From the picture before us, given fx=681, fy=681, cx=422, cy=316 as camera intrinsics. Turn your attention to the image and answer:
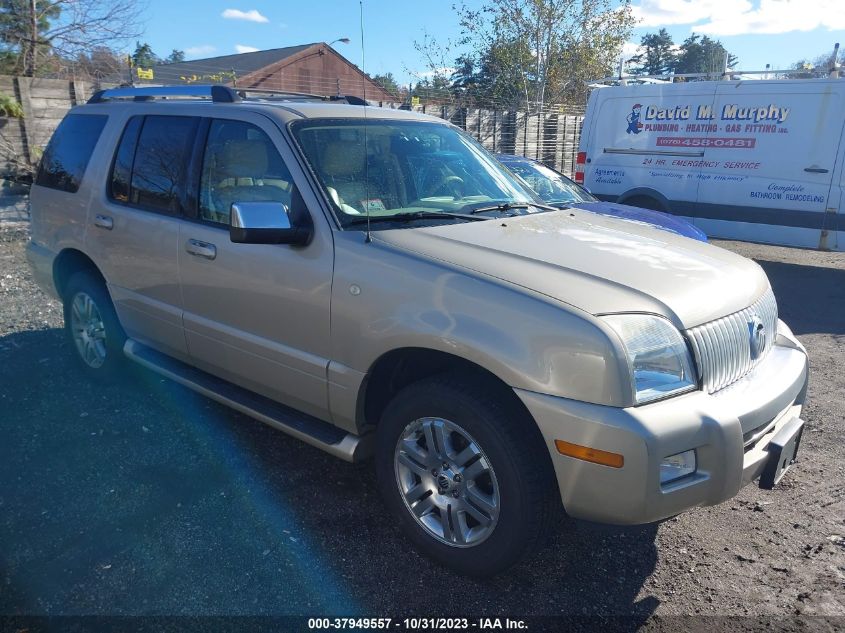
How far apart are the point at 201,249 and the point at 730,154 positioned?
8.25 meters

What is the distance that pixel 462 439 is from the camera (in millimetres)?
2883

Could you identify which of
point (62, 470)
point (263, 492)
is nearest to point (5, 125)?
point (62, 470)

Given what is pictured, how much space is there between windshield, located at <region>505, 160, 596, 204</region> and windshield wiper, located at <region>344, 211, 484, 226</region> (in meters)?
4.56

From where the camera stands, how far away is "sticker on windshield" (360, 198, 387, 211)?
3355 mm

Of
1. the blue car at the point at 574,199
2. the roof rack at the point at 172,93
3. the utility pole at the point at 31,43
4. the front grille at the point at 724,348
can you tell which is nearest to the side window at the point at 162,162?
the roof rack at the point at 172,93

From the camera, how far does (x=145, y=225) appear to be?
4.10 meters

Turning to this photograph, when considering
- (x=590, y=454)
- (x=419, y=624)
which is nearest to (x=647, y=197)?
(x=590, y=454)

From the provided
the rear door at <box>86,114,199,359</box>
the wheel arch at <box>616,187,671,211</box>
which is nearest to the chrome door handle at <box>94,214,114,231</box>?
the rear door at <box>86,114,199,359</box>

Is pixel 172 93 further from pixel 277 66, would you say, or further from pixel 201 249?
pixel 277 66

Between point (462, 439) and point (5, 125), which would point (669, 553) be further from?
point (5, 125)

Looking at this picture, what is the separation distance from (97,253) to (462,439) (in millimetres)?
3036

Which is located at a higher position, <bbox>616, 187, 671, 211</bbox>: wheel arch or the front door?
the front door

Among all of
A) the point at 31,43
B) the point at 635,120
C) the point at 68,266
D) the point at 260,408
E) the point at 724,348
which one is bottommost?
the point at 260,408

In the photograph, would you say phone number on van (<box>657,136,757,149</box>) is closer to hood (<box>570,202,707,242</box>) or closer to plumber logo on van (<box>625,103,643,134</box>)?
plumber logo on van (<box>625,103,643,134</box>)
